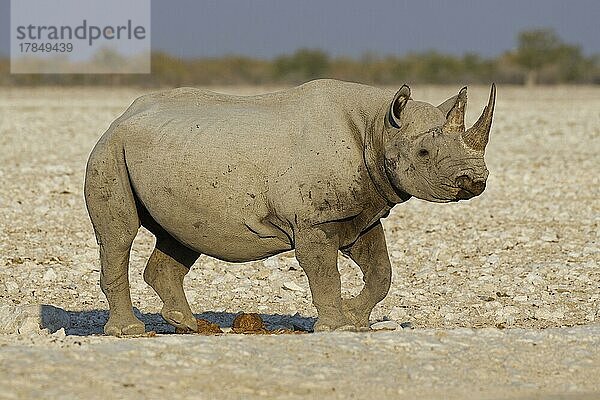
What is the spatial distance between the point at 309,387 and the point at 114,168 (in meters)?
2.73

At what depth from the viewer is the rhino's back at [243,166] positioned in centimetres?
812

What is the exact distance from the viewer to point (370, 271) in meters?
8.81

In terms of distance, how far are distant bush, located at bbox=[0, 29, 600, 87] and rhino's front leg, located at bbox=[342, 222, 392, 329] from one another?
48.0 meters

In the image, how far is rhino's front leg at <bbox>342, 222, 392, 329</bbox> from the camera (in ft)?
28.8

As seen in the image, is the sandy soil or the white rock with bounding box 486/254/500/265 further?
the white rock with bounding box 486/254/500/265

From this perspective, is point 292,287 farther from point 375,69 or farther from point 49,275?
point 375,69

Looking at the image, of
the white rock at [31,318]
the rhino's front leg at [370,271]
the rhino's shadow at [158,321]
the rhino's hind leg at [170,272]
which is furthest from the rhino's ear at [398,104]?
the white rock at [31,318]

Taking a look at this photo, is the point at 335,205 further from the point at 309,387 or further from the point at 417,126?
the point at 309,387

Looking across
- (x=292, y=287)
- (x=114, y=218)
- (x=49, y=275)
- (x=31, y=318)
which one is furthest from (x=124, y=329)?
(x=49, y=275)

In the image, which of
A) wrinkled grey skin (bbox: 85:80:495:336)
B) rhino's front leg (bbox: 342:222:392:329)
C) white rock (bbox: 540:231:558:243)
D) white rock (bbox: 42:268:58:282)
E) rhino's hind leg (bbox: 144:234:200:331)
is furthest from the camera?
white rock (bbox: 540:231:558:243)

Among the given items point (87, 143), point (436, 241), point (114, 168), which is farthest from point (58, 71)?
point (114, 168)

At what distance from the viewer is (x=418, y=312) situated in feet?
36.0

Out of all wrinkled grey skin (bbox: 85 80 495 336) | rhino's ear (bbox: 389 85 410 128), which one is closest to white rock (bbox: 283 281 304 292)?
wrinkled grey skin (bbox: 85 80 495 336)

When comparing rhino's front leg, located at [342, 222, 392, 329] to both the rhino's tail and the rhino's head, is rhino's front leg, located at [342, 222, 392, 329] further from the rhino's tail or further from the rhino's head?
the rhino's tail
